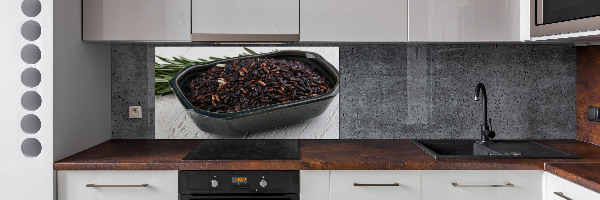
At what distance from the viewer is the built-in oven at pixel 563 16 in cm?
184

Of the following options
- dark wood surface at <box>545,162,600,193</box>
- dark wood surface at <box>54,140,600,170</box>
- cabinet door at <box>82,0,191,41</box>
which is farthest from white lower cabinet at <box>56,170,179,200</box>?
dark wood surface at <box>545,162,600,193</box>

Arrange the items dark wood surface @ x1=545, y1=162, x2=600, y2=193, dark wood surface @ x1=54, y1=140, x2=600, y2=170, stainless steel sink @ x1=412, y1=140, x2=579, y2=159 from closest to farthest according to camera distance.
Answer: dark wood surface @ x1=545, y1=162, x2=600, y2=193 < dark wood surface @ x1=54, y1=140, x2=600, y2=170 < stainless steel sink @ x1=412, y1=140, x2=579, y2=159

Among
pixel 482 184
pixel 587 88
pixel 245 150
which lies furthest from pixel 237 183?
pixel 587 88

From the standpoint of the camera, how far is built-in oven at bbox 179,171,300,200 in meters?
2.03

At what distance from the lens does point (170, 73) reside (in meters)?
2.67

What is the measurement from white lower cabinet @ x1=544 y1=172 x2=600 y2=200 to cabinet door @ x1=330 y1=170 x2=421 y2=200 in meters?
0.51

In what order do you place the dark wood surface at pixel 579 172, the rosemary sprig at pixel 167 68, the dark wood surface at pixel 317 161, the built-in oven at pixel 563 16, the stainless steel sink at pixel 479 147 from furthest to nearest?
the rosemary sprig at pixel 167 68, the stainless steel sink at pixel 479 147, the dark wood surface at pixel 317 161, the built-in oven at pixel 563 16, the dark wood surface at pixel 579 172

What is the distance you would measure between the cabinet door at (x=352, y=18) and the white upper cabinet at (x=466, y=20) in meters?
0.08

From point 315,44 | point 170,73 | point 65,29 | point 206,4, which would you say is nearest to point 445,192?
point 315,44
